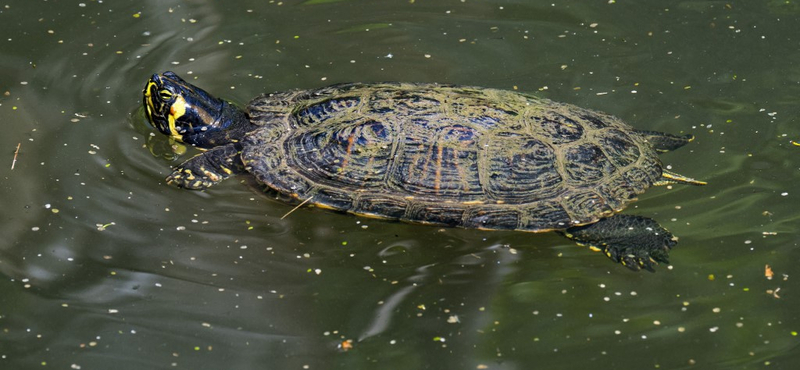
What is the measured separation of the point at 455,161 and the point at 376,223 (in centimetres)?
84

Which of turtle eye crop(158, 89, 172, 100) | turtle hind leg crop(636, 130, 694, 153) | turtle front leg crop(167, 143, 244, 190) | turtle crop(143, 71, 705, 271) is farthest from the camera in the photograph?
turtle eye crop(158, 89, 172, 100)

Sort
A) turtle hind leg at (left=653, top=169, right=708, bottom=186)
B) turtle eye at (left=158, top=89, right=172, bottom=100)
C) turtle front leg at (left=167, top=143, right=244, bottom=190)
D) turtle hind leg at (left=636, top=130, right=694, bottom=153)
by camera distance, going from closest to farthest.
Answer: turtle hind leg at (left=653, top=169, right=708, bottom=186) → turtle front leg at (left=167, top=143, right=244, bottom=190) → turtle hind leg at (left=636, top=130, right=694, bottom=153) → turtle eye at (left=158, top=89, right=172, bottom=100)

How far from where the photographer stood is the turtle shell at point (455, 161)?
19.1 feet

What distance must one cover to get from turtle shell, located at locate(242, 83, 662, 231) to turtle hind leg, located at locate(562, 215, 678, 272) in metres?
0.11

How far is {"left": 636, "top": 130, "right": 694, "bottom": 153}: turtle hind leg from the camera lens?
6711mm

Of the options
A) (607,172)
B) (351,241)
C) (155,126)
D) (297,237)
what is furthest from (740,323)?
(155,126)

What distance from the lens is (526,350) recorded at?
5.22 meters

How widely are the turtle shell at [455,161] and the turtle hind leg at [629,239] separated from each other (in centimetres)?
11

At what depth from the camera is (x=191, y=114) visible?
694cm

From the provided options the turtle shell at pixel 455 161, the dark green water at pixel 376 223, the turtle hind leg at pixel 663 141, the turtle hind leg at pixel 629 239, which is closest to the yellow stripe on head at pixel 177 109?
the dark green water at pixel 376 223

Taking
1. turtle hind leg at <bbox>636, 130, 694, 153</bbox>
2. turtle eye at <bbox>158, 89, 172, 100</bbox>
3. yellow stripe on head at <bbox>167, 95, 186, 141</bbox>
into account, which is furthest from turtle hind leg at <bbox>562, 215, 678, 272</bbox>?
turtle eye at <bbox>158, 89, 172, 100</bbox>

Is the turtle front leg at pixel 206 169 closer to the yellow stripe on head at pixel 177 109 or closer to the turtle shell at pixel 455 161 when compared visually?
the turtle shell at pixel 455 161

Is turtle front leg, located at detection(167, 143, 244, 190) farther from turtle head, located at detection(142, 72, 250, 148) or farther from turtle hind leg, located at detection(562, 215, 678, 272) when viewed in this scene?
turtle hind leg, located at detection(562, 215, 678, 272)

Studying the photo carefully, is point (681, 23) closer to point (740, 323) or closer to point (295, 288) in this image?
point (740, 323)
